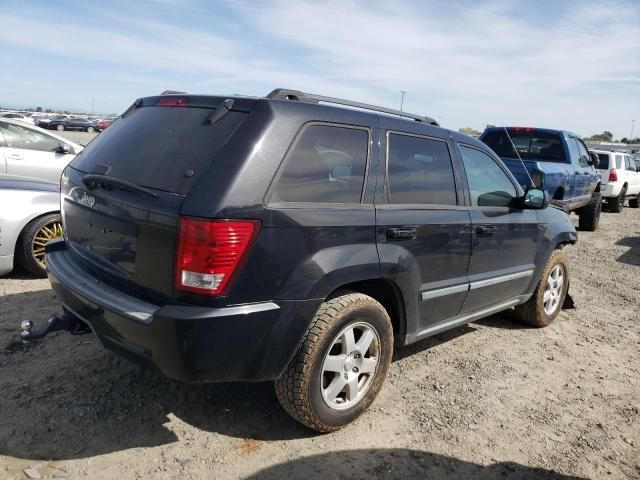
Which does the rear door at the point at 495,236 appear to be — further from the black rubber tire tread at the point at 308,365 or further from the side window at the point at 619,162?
the side window at the point at 619,162

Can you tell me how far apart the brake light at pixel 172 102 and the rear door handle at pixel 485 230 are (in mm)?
2150

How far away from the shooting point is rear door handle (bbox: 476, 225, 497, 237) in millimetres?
3605

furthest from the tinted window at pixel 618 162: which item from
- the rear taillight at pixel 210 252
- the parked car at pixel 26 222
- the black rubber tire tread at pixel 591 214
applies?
the rear taillight at pixel 210 252

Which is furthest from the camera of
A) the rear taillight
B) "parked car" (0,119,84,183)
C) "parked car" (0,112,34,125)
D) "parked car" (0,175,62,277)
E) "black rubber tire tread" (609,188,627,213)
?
"black rubber tire tread" (609,188,627,213)

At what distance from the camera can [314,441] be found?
9.16 feet

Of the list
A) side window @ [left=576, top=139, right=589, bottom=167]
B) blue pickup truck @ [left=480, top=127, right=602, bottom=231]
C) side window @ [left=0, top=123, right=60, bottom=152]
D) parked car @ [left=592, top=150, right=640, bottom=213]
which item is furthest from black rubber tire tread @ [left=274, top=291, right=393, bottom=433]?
parked car @ [left=592, top=150, right=640, bottom=213]

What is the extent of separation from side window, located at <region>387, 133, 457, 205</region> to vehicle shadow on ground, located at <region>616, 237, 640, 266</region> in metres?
5.96

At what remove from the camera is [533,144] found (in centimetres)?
867

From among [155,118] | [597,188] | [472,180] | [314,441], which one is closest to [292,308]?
[314,441]

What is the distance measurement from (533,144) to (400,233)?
22.2 ft

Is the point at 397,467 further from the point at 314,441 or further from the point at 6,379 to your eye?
the point at 6,379

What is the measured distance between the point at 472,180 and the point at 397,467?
2081mm

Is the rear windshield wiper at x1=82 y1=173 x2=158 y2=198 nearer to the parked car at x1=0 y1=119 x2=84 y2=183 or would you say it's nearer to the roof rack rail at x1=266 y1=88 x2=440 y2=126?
the roof rack rail at x1=266 y1=88 x2=440 y2=126

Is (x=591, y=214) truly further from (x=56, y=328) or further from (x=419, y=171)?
(x=56, y=328)
